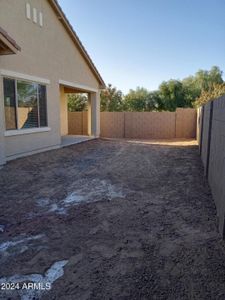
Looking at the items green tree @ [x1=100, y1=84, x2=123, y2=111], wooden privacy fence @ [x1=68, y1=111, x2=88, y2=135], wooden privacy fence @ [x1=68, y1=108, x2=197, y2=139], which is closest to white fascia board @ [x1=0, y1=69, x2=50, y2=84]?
wooden privacy fence @ [x1=68, y1=111, x2=88, y2=135]

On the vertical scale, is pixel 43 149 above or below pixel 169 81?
below

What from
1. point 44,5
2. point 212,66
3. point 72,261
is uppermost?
point 212,66

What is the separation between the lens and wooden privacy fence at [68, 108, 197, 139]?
19453mm

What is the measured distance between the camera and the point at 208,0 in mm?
12297

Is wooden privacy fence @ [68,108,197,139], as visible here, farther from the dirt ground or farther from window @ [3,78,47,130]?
the dirt ground

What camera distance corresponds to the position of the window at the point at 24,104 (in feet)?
29.0

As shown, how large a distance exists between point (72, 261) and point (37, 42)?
9524 mm

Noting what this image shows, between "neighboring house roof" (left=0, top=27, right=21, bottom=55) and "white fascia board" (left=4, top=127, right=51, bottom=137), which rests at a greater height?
"neighboring house roof" (left=0, top=27, right=21, bottom=55)

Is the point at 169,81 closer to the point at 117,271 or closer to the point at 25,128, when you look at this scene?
the point at 25,128

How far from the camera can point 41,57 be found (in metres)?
10.7

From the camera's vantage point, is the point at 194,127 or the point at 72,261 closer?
the point at 72,261

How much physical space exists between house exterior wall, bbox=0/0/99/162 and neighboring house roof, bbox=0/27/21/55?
762 millimetres

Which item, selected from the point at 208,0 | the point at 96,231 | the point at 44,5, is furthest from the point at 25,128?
the point at 208,0

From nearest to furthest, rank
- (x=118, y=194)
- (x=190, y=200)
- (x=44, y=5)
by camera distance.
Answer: (x=190, y=200) < (x=118, y=194) < (x=44, y=5)
